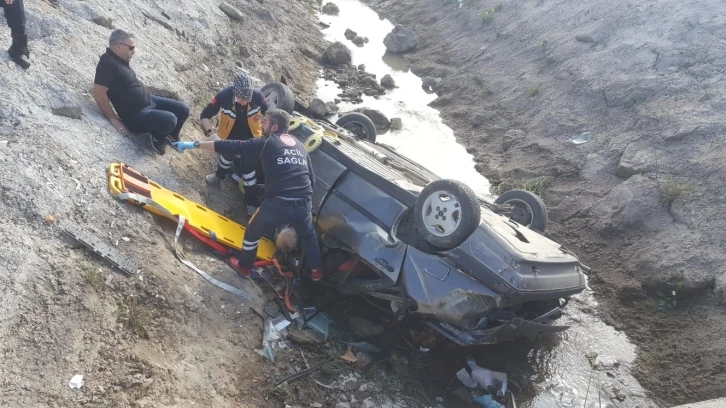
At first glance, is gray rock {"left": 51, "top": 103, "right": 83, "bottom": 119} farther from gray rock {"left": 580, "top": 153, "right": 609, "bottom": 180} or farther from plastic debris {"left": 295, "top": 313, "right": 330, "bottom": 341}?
gray rock {"left": 580, "top": 153, "right": 609, "bottom": 180}

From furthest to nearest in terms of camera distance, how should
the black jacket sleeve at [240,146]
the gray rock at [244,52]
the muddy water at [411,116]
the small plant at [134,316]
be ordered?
the gray rock at [244,52], the muddy water at [411,116], the black jacket sleeve at [240,146], the small plant at [134,316]

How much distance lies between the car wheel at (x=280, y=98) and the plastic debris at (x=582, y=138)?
543cm

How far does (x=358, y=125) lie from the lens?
8.26 metres

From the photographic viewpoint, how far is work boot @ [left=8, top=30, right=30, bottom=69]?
19.4ft

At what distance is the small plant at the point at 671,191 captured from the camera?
25.4 ft

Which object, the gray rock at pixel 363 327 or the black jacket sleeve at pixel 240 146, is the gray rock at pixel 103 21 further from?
the gray rock at pixel 363 327

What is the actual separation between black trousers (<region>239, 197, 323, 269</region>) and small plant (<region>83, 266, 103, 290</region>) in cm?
146

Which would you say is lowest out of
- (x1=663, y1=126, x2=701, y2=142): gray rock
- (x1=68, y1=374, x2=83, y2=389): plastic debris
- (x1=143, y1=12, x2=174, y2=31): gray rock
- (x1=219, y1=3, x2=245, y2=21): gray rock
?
(x1=68, y1=374, x2=83, y2=389): plastic debris

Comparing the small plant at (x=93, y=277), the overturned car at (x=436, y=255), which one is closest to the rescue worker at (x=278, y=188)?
the overturned car at (x=436, y=255)

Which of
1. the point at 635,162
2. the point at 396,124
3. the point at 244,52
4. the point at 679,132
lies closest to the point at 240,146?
the point at 244,52

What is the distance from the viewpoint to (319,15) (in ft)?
62.0

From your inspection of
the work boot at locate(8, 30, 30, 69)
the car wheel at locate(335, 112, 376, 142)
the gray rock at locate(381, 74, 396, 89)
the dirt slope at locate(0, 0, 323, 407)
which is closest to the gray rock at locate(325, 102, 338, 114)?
the gray rock at locate(381, 74, 396, 89)

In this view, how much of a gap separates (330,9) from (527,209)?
1514 centimetres

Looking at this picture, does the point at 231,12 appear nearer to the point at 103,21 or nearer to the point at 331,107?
the point at 331,107
